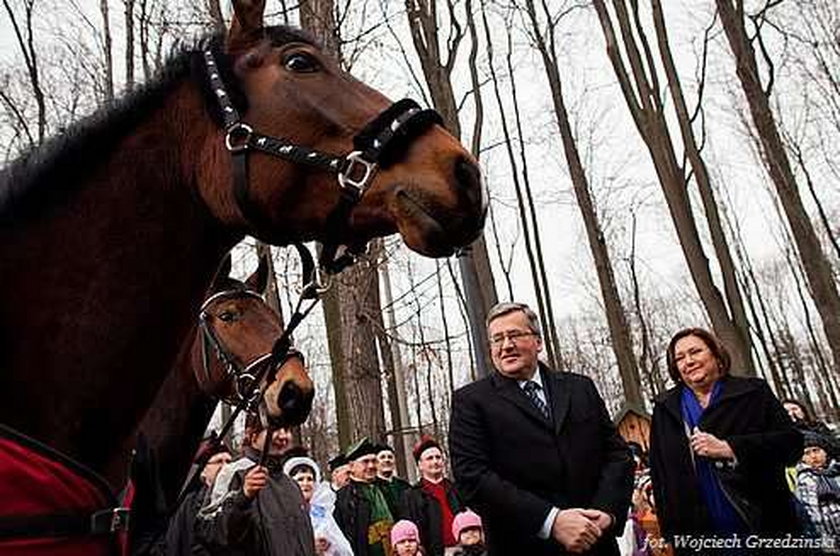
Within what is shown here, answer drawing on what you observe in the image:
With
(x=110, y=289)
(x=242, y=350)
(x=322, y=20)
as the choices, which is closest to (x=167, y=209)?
(x=110, y=289)

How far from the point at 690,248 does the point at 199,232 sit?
34.7 feet

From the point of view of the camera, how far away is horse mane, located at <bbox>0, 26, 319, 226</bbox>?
1903mm

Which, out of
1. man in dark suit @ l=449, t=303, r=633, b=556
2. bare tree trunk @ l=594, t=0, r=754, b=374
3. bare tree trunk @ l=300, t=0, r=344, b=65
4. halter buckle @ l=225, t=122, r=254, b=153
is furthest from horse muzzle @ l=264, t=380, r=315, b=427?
bare tree trunk @ l=594, t=0, r=754, b=374

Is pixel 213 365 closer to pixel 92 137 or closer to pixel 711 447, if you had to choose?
pixel 92 137

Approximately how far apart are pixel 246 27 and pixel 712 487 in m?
3.40

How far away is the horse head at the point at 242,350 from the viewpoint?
14.0 ft

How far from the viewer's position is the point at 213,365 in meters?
4.33

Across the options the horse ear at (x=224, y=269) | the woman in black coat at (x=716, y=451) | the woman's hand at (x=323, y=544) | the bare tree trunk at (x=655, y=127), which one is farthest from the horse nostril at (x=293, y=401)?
the bare tree trunk at (x=655, y=127)

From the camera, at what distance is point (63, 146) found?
1959 mm

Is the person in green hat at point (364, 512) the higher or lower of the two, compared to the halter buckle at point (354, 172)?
lower

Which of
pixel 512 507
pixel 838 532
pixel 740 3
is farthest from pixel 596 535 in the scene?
pixel 740 3

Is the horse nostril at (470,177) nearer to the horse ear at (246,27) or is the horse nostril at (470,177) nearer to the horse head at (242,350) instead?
the horse ear at (246,27)

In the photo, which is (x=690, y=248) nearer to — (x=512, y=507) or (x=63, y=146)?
(x=512, y=507)

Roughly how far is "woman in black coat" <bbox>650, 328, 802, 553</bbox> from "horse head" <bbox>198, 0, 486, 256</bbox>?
2.77 meters
